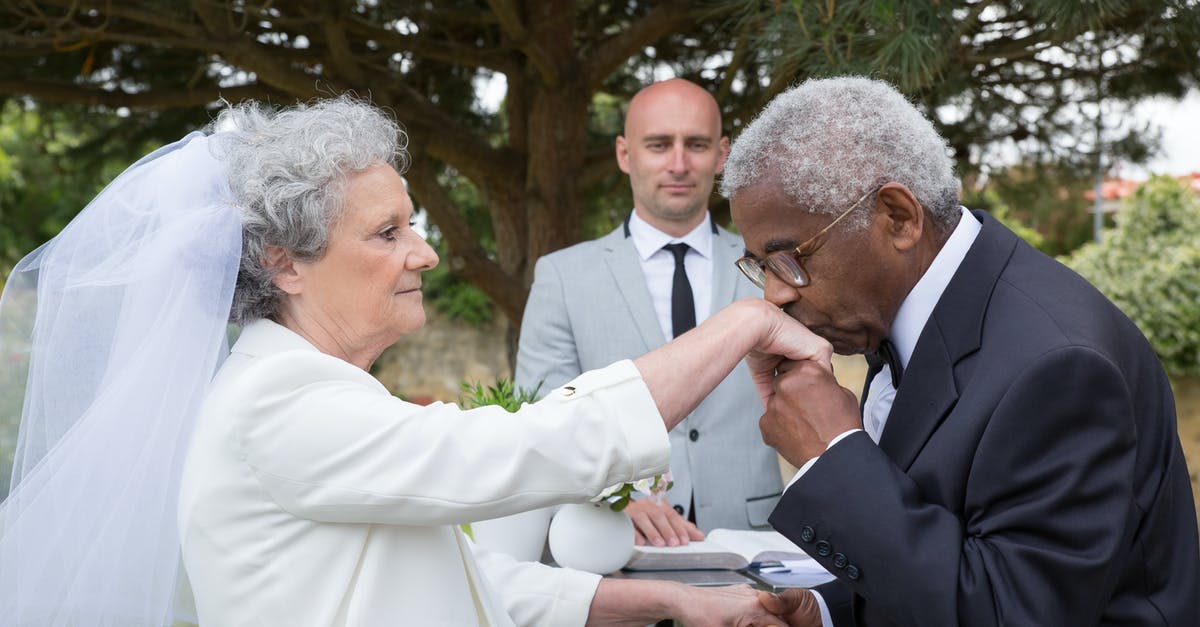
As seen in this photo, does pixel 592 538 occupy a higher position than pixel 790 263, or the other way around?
pixel 790 263

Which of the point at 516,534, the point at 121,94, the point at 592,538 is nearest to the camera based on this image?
the point at 592,538

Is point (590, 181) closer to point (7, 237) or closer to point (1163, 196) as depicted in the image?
point (1163, 196)

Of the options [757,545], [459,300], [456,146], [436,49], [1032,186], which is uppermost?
[436,49]

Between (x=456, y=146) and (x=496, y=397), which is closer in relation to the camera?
(x=496, y=397)

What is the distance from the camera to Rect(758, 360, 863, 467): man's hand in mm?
2020

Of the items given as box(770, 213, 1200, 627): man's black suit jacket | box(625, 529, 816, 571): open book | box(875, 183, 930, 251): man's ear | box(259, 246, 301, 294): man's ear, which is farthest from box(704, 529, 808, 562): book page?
box(259, 246, 301, 294): man's ear

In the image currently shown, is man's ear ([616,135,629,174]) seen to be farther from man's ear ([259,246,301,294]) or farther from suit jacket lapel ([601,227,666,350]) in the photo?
man's ear ([259,246,301,294])

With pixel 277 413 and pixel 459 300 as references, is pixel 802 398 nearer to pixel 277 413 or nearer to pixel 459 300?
pixel 277 413

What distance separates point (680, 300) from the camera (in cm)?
411

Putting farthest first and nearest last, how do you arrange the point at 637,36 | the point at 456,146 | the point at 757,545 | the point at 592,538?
the point at 456,146 → the point at 637,36 → the point at 757,545 → the point at 592,538

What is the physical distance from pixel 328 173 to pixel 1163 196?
8550mm

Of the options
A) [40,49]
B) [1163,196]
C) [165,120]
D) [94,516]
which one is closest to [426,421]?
[94,516]

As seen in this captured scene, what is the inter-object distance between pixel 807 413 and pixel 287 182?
41.3 inches

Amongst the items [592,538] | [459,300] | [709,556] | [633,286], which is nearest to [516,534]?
[592,538]
